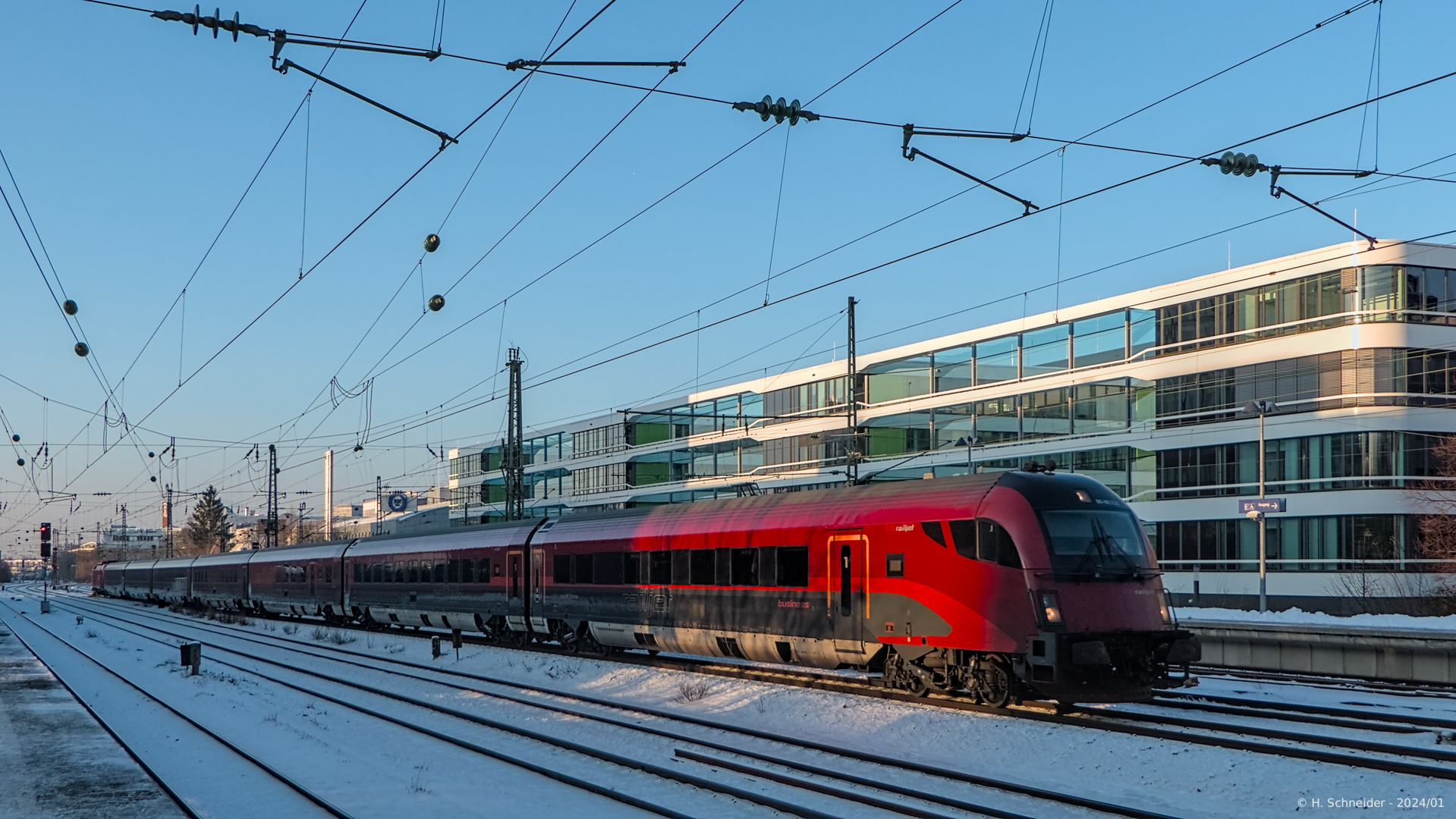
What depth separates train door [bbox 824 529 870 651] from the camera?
19625 mm

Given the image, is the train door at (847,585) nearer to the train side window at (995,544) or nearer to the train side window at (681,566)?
the train side window at (995,544)

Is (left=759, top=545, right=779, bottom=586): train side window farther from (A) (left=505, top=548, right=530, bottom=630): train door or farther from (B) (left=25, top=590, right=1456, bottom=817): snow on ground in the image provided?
(A) (left=505, top=548, right=530, bottom=630): train door

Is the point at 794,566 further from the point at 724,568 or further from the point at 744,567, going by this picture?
the point at 724,568

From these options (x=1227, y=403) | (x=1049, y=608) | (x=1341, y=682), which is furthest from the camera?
(x=1227, y=403)

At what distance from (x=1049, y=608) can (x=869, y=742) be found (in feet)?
10.4

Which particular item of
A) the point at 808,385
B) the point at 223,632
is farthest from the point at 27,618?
the point at 808,385

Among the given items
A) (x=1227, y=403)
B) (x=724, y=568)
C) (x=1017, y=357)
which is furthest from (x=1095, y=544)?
(x=1017, y=357)

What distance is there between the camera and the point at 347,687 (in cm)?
2377

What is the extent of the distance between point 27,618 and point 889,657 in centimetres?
5230

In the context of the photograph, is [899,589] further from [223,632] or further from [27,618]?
[27,618]

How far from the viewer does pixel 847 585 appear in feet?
65.6

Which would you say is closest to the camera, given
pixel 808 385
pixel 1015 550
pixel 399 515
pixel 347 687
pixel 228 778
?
pixel 228 778

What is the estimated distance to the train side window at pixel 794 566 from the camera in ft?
69.1

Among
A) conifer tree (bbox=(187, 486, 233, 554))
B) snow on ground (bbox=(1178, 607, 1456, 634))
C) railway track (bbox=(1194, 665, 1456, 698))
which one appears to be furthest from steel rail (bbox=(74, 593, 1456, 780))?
conifer tree (bbox=(187, 486, 233, 554))
